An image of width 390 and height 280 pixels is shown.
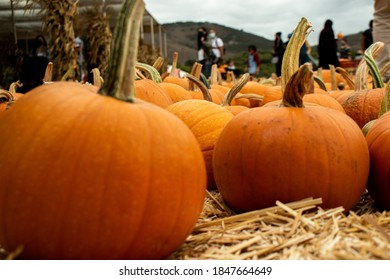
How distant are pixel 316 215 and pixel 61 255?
2.71 ft

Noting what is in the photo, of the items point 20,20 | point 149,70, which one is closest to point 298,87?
point 149,70

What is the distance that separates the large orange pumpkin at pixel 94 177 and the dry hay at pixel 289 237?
4.6 inches

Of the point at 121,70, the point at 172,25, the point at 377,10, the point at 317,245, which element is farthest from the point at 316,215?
the point at 172,25

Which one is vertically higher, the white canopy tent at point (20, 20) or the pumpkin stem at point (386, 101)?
the white canopy tent at point (20, 20)

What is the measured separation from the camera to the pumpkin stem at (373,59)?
9.85 feet

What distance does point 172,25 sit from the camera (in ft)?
269

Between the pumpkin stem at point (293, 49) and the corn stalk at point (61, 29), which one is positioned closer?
the pumpkin stem at point (293, 49)

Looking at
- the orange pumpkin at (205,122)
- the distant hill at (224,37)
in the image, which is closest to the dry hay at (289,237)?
the orange pumpkin at (205,122)

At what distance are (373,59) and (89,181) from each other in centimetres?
233

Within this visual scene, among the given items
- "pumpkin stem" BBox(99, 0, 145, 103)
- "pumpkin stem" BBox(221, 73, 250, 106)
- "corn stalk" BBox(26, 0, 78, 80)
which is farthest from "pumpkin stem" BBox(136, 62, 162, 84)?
"corn stalk" BBox(26, 0, 78, 80)

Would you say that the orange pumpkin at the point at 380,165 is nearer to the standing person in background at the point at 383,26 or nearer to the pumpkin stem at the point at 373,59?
the pumpkin stem at the point at 373,59

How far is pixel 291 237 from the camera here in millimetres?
1483

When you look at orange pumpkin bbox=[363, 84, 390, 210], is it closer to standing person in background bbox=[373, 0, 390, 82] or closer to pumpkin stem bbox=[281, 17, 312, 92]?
pumpkin stem bbox=[281, 17, 312, 92]
